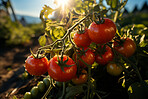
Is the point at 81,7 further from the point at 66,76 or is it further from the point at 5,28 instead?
the point at 5,28

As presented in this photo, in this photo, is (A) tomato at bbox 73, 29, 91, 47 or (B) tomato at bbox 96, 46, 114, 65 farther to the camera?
(B) tomato at bbox 96, 46, 114, 65

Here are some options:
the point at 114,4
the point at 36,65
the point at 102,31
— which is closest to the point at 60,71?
the point at 36,65

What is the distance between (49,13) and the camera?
90 cm

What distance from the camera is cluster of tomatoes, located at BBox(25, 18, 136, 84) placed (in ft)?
2.02

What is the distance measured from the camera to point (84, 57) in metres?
0.71

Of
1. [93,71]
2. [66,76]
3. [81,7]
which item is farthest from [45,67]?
[81,7]

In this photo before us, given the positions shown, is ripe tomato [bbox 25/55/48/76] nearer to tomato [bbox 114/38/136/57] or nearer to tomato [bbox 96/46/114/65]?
tomato [bbox 96/46/114/65]

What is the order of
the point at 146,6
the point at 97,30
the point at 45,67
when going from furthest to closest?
the point at 146,6 < the point at 45,67 < the point at 97,30

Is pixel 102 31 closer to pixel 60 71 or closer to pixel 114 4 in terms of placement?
pixel 60 71

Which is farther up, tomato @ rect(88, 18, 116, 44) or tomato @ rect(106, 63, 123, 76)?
tomato @ rect(88, 18, 116, 44)

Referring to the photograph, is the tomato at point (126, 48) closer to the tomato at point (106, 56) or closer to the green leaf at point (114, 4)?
the tomato at point (106, 56)

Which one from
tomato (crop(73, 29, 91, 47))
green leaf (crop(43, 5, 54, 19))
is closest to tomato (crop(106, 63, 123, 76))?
tomato (crop(73, 29, 91, 47))

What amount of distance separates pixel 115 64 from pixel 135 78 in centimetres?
20

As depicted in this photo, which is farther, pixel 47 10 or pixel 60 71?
pixel 47 10
